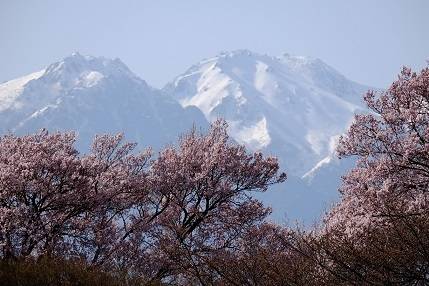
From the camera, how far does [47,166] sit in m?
21.7

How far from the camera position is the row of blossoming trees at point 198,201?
51.6 ft

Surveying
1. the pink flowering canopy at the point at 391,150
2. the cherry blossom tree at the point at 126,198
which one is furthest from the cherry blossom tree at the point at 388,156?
the cherry blossom tree at the point at 126,198

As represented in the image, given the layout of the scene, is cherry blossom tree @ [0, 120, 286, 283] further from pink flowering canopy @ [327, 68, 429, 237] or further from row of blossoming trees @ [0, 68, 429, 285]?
pink flowering canopy @ [327, 68, 429, 237]

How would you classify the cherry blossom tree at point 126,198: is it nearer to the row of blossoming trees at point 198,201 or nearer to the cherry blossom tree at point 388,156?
the row of blossoming trees at point 198,201

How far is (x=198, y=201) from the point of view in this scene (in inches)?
1039

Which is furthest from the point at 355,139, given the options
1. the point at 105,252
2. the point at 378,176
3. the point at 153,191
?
the point at 105,252

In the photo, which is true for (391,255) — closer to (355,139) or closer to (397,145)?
(397,145)

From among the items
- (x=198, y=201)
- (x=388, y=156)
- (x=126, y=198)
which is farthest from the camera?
(x=198, y=201)

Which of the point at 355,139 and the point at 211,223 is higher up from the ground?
the point at 355,139

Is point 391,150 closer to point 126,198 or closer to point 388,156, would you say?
point 388,156

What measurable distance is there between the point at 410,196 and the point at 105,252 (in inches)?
525

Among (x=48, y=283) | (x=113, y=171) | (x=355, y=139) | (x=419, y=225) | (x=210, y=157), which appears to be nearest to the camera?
(x=419, y=225)

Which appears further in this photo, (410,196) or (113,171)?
(113,171)

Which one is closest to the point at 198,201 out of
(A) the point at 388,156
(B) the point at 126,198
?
(B) the point at 126,198
